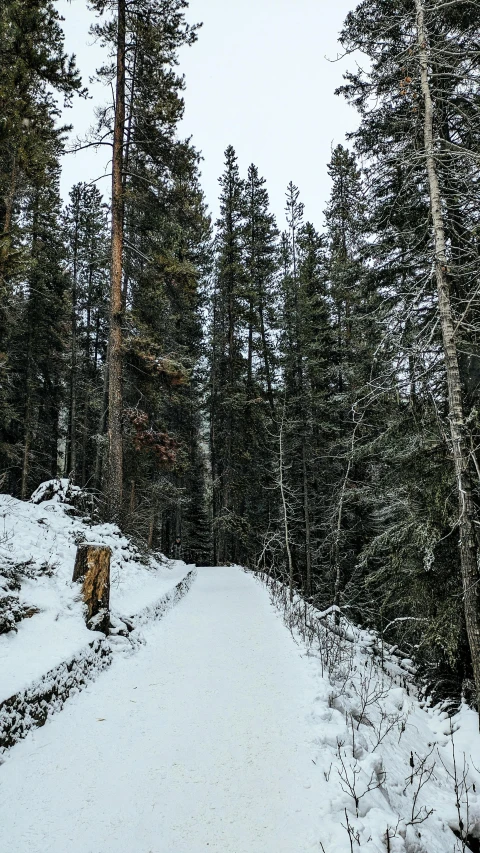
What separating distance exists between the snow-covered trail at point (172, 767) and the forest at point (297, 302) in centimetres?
280

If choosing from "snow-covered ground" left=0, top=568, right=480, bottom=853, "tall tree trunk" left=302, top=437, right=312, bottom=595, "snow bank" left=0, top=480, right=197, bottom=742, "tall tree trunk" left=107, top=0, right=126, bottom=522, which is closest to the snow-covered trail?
"snow-covered ground" left=0, top=568, right=480, bottom=853

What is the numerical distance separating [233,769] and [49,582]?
3577 mm

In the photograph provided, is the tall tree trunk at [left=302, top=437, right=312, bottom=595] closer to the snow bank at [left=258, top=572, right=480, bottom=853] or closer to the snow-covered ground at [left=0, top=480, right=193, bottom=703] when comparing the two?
the snow-covered ground at [left=0, top=480, right=193, bottom=703]

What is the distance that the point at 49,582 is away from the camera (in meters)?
5.52

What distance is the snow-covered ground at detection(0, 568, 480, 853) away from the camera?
232 centimetres

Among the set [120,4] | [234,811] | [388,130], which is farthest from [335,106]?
[234,811]

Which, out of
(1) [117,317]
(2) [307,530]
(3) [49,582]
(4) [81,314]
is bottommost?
(2) [307,530]

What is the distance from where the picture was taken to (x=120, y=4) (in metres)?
11.5

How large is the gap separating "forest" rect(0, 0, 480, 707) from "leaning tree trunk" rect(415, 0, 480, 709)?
0.09 feet

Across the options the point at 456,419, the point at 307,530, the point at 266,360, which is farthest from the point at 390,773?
the point at 266,360

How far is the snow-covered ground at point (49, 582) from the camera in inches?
155

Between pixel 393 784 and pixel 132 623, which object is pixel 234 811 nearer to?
pixel 393 784

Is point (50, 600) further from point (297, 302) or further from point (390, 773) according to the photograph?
point (297, 302)

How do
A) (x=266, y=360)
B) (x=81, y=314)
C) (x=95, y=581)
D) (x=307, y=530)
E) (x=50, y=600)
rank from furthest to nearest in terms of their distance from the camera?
(x=81, y=314) → (x=266, y=360) → (x=307, y=530) → (x=95, y=581) → (x=50, y=600)
